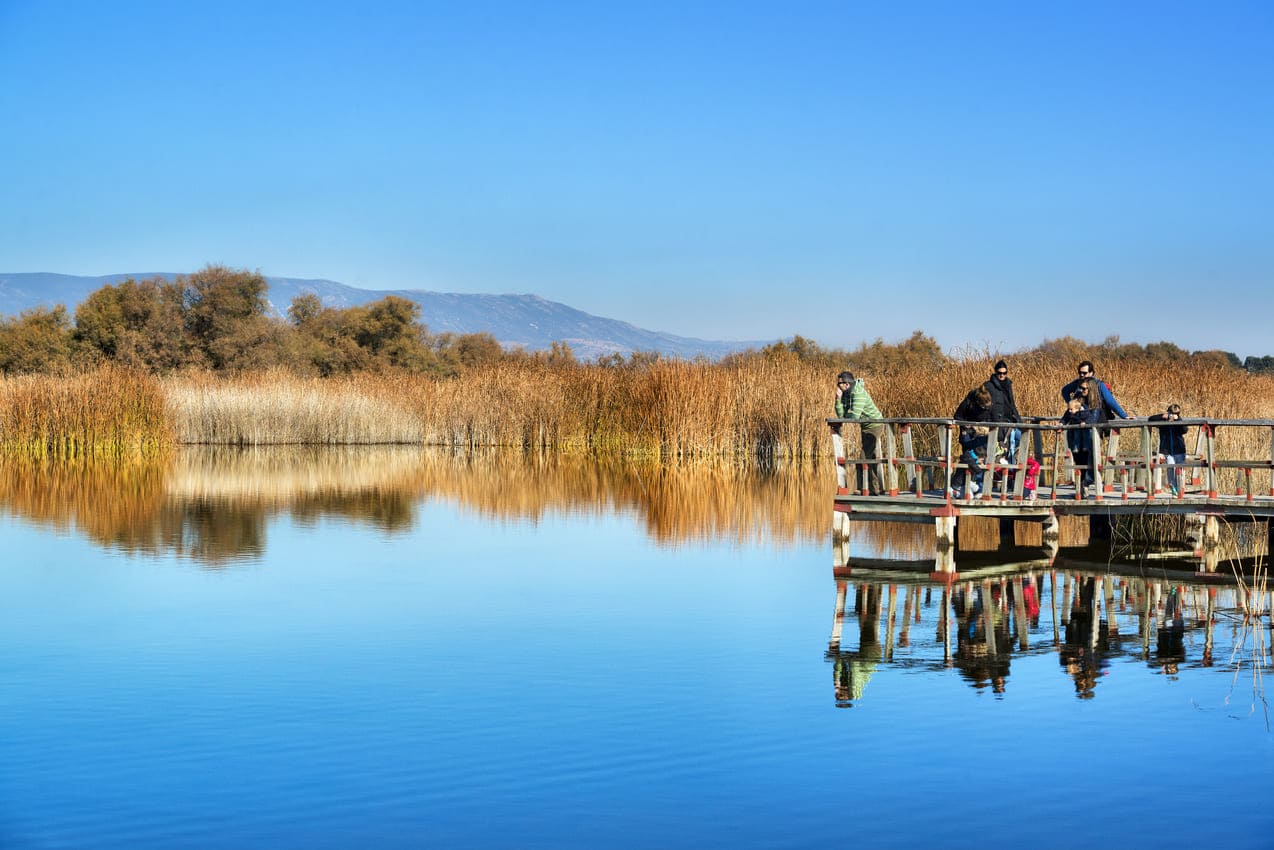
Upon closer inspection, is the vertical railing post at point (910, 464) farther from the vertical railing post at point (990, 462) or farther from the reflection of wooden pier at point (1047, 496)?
the vertical railing post at point (990, 462)

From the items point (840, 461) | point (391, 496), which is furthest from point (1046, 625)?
point (391, 496)

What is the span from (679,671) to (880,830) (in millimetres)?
3578

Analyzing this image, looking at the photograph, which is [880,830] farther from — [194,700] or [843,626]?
[843,626]

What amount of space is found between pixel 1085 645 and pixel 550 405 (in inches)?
1028

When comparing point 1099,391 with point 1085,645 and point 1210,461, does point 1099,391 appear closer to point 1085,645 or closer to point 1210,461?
point 1210,461

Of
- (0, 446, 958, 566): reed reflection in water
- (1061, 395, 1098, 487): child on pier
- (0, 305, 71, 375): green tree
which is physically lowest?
(0, 446, 958, 566): reed reflection in water

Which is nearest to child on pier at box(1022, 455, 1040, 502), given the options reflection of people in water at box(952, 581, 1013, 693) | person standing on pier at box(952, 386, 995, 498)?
person standing on pier at box(952, 386, 995, 498)

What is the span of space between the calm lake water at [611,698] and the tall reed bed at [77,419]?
54.0ft

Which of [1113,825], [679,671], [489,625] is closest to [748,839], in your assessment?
[1113,825]

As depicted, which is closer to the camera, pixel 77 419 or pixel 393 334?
pixel 77 419

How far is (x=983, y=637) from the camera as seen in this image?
12.3 m

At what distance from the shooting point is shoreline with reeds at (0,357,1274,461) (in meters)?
26.0

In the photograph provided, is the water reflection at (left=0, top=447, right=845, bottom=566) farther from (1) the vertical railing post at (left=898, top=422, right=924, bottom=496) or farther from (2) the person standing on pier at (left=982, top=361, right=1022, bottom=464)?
(2) the person standing on pier at (left=982, top=361, right=1022, bottom=464)

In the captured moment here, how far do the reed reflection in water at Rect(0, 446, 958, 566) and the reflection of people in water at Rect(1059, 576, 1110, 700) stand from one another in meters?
3.97
